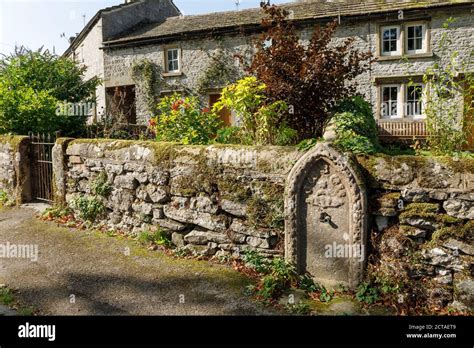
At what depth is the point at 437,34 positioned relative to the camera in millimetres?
14086

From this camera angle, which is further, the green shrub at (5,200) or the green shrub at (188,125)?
the green shrub at (5,200)

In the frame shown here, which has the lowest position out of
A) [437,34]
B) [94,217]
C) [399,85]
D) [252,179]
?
[94,217]

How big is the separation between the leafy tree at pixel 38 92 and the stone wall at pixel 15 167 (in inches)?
26.2

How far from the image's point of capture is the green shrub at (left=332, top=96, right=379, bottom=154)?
421 centimetres

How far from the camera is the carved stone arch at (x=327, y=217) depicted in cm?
393

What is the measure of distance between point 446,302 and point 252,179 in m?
2.39

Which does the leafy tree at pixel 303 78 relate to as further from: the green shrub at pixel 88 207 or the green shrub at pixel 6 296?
the green shrub at pixel 6 296

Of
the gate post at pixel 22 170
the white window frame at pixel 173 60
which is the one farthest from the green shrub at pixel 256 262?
the white window frame at pixel 173 60

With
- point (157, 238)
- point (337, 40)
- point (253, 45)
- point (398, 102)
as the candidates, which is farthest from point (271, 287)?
point (337, 40)

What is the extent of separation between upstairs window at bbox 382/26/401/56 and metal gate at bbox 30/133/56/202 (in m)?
12.6

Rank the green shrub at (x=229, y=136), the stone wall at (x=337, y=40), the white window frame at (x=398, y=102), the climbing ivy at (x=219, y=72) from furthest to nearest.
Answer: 1. the climbing ivy at (x=219, y=72)
2. the white window frame at (x=398, y=102)
3. the stone wall at (x=337, y=40)
4. the green shrub at (x=229, y=136)

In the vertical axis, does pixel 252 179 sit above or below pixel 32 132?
below
